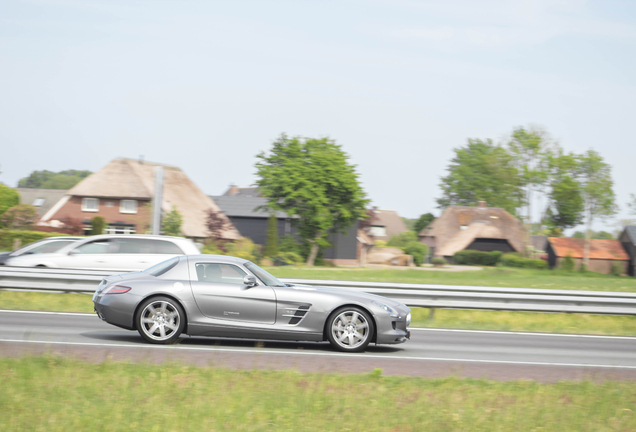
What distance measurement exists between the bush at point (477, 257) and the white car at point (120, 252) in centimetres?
6068

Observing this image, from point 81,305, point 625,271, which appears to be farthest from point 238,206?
point 81,305

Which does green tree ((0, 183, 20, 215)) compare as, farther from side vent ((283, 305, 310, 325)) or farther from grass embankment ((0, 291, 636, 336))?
side vent ((283, 305, 310, 325))

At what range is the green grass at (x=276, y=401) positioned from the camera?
4.99 meters

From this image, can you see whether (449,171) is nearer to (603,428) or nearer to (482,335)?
(482,335)

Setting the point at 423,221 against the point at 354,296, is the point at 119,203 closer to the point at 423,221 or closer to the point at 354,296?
the point at 354,296

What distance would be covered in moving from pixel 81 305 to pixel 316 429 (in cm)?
1130

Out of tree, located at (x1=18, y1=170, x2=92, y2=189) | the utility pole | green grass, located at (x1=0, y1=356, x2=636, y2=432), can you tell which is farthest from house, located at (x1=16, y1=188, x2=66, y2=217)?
green grass, located at (x1=0, y1=356, x2=636, y2=432)

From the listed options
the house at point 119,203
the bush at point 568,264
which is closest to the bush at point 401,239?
the bush at point 568,264

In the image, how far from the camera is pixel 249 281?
9.17m

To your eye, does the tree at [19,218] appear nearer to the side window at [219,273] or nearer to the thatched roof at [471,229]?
the side window at [219,273]

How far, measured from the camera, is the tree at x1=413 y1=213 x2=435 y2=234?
101 m

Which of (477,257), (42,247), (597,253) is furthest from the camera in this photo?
(597,253)

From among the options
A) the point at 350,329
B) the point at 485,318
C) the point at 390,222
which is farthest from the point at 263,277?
the point at 390,222

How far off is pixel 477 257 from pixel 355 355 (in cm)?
6710
